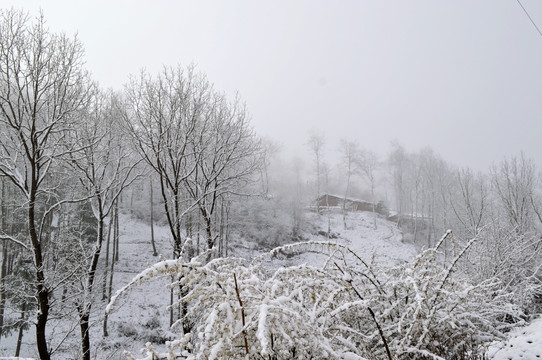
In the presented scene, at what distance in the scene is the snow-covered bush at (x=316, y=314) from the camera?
1502 mm

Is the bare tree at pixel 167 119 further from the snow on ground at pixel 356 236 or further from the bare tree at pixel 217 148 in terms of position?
the snow on ground at pixel 356 236

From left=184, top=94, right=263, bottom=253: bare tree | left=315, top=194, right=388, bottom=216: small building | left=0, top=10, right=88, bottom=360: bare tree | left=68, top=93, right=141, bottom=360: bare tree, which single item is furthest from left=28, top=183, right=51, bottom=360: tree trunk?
left=315, top=194, right=388, bottom=216: small building

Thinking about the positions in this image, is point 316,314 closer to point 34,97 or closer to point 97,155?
point 34,97

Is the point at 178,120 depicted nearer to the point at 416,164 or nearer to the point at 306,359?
the point at 306,359

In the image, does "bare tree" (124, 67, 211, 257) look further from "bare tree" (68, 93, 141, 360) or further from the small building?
the small building

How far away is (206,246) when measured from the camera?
42.3ft

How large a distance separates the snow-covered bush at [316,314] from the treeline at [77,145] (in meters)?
7.20

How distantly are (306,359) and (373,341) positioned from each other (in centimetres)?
96

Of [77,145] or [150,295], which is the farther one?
[150,295]

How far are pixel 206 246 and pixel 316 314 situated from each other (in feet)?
38.1

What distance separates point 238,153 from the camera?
1410 centimetres

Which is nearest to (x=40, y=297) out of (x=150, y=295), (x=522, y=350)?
(x=522, y=350)

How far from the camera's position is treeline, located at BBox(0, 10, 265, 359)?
798cm

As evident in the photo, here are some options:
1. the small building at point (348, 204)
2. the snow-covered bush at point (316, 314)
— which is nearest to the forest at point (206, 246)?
the snow-covered bush at point (316, 314)
